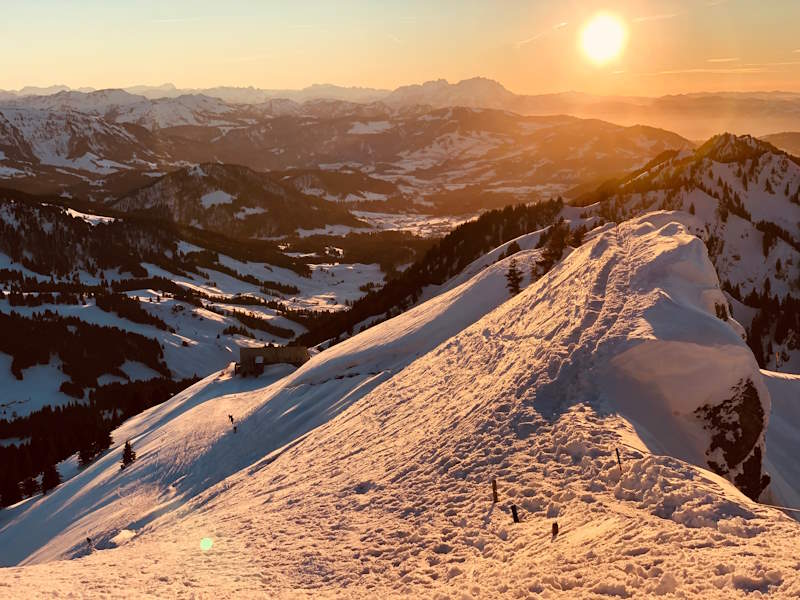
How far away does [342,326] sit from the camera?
129375mm

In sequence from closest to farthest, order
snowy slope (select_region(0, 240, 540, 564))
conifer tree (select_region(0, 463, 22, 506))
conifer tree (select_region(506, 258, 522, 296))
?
snowy slope (select_region(0, 240, 540, 564)), conifer tree (select_region(506, 258, 522, 296)), conifer tree (select_region(0, 463, 22, 506))

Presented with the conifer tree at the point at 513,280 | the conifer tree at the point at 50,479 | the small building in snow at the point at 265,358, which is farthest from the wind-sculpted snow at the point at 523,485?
the conifer tree at the point at 50,479

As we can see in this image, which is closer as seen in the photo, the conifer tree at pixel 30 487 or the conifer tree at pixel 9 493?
the conifer tree at pixel 9 493

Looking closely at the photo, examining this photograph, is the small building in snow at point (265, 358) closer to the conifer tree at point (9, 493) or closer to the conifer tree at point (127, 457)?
the conifer tree at point (127, 457)

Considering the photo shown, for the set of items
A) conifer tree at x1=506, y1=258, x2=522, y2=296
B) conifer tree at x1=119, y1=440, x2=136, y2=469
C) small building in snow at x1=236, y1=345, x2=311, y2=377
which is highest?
conifer tree at x1=506, y1=258, x2=522, y2=296

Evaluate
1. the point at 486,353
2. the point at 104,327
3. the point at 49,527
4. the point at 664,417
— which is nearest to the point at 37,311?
the point at 104,327

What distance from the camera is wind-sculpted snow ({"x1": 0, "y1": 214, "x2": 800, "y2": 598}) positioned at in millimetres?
14203

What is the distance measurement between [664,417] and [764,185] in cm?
19904

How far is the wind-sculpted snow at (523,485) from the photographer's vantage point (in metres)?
14.2

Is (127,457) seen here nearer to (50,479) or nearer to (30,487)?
(50,479)

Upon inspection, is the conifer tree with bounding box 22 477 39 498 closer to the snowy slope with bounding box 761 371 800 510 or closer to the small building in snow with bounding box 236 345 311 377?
the small building in snow with bounding box 236 345 311 377

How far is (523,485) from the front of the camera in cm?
1847

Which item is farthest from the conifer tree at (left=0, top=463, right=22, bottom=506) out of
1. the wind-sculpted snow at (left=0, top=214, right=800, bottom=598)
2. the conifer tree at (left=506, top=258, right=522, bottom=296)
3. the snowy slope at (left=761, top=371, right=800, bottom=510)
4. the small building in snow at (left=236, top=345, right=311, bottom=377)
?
the snowy slope at (left=761, top=371, right=800, bottom=510)

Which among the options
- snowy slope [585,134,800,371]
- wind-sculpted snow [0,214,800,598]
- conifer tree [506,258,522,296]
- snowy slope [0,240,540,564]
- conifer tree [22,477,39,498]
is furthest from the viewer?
snowy slope [585,134,800,371]
